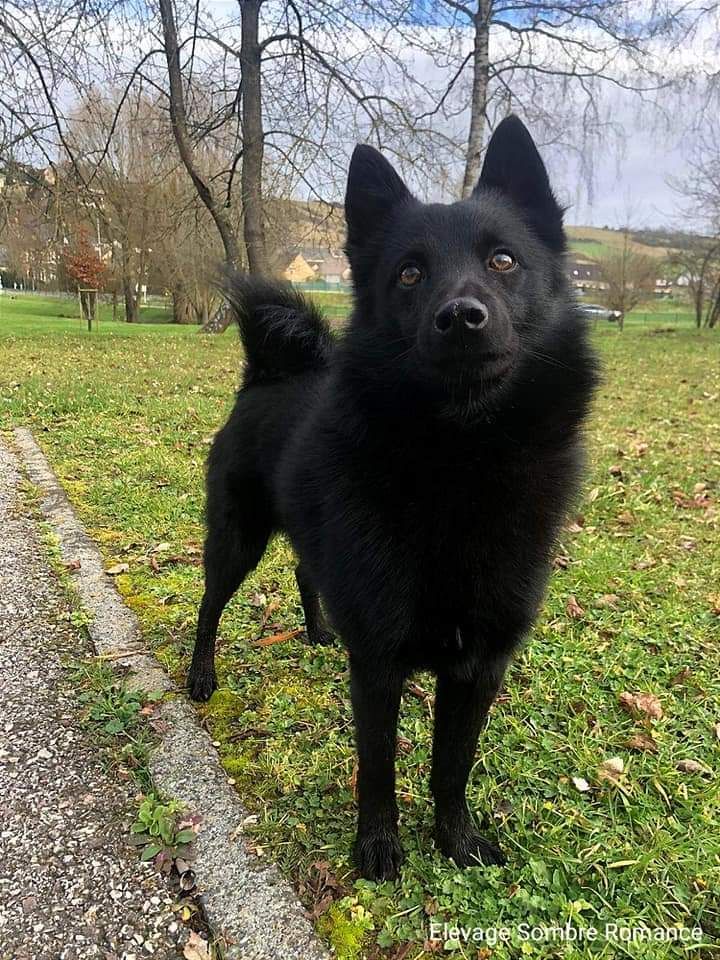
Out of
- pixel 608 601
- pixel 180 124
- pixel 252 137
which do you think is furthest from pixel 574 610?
pixel 180 124

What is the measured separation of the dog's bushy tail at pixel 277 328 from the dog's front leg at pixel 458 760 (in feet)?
4.46

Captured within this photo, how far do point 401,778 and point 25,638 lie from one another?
175 cm

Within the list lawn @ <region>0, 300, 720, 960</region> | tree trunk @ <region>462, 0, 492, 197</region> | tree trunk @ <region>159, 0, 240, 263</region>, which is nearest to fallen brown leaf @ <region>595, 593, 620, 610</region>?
lawn @ <region>0, 300, 720, 960</region>

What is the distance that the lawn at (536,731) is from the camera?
1.70 meters

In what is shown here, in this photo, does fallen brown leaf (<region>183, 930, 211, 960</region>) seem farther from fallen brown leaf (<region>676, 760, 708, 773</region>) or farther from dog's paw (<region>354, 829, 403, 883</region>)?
fallen brown leaf (<region>676, 760, 708, 773</region>)

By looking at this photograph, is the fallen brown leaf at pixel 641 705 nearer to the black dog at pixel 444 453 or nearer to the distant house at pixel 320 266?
the black dog at pixel 444 453

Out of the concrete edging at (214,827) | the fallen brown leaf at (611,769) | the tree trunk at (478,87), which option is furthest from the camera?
the tree trunk at (478,87)

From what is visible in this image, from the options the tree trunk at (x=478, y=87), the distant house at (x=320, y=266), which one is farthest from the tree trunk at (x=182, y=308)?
→ the tree trunk at (x=478, y=87)

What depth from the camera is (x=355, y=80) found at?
40.3 feet

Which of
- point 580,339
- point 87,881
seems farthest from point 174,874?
point 580,339

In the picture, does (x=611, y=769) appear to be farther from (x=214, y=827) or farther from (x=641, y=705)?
(x=214, y=827)

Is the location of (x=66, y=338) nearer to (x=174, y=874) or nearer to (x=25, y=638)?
(x=25, y=638)

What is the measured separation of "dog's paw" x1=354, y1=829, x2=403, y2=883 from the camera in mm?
1770

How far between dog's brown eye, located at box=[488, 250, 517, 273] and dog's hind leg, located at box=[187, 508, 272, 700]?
1.24 meters
